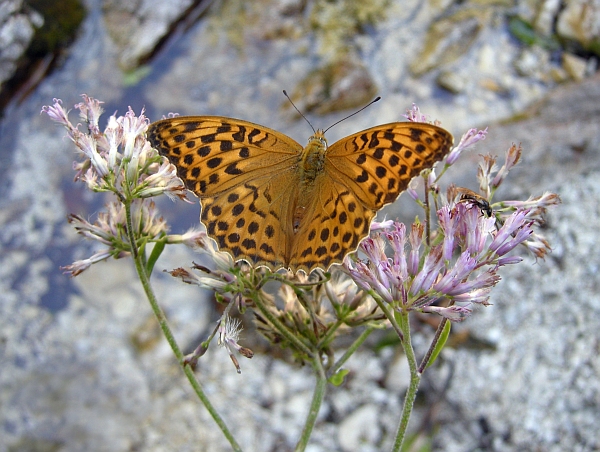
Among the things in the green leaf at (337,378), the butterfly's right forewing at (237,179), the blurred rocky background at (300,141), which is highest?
the butterfly's right forewing at (237,179)

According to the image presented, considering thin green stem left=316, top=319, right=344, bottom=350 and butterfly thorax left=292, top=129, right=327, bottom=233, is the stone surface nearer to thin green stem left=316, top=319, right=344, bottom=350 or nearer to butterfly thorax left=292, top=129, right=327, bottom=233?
butterfly thorax left=292, top=129, right=327, bottom=233

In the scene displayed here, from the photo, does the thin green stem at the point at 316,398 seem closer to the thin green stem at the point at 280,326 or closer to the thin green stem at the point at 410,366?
the thin green stem at the point at 280,326

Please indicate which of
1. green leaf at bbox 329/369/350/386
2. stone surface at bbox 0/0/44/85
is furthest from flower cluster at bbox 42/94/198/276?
stone surface at bbox 0/0/44/85

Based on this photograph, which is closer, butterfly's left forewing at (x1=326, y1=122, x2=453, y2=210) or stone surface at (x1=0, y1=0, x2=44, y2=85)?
butterfly's left forewing at (x1=326, y1=122, x2=453, y2=210)

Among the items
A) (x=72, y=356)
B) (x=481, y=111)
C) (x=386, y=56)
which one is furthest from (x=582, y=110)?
(x=72, y=356)

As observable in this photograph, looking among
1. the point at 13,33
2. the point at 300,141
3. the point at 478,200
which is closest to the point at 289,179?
the point at 478,200

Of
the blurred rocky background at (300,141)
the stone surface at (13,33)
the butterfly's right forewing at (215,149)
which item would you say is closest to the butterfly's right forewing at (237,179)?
the butterfly's right forewing at (215,149)
